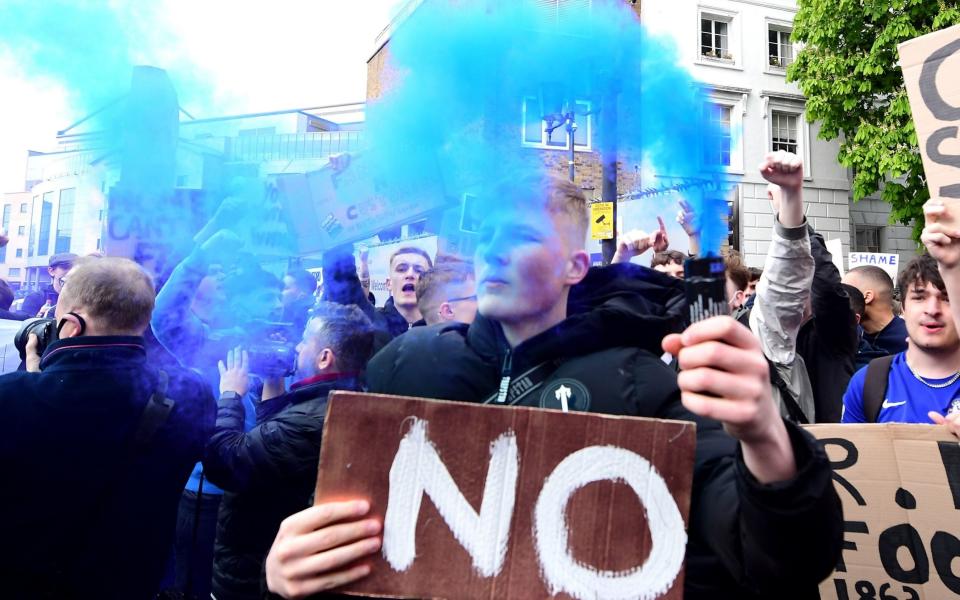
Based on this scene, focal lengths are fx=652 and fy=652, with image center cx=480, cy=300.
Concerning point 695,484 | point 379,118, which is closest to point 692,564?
point 695,484

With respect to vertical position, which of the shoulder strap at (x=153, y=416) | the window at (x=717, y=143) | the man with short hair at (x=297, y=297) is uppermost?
the window at (x=717, y=143)

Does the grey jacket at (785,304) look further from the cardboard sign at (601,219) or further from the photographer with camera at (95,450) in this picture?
the photographer with camera at (95,450)

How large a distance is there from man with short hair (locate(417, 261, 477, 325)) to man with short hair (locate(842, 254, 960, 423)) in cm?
187

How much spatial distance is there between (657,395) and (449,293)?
1.09 metres

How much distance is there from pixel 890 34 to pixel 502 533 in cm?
1577

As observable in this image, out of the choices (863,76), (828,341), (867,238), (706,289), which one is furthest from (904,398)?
(867,238)

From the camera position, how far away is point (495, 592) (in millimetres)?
1168

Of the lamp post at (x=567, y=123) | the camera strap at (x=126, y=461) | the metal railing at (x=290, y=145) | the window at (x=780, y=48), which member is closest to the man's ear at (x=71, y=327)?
the camera strap at (x=126, y=461)

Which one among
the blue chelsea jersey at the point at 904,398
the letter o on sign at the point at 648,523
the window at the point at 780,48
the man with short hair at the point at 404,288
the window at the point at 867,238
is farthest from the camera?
the window at the point at 867,238

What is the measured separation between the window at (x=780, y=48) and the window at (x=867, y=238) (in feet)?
20.5

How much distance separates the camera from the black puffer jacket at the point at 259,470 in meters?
2.32

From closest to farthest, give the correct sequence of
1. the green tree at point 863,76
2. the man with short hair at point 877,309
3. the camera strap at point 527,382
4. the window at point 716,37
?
the camera strap at point 527,382 → the man with short hair at point 877,309 → the window at point 716,37 → the green tree at point 863,76

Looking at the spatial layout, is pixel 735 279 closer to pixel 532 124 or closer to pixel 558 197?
pixel 532 124

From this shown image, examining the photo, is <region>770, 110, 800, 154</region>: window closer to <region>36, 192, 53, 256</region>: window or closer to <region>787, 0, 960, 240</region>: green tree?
<region>787, 0, 960, 240</region>: green tree
